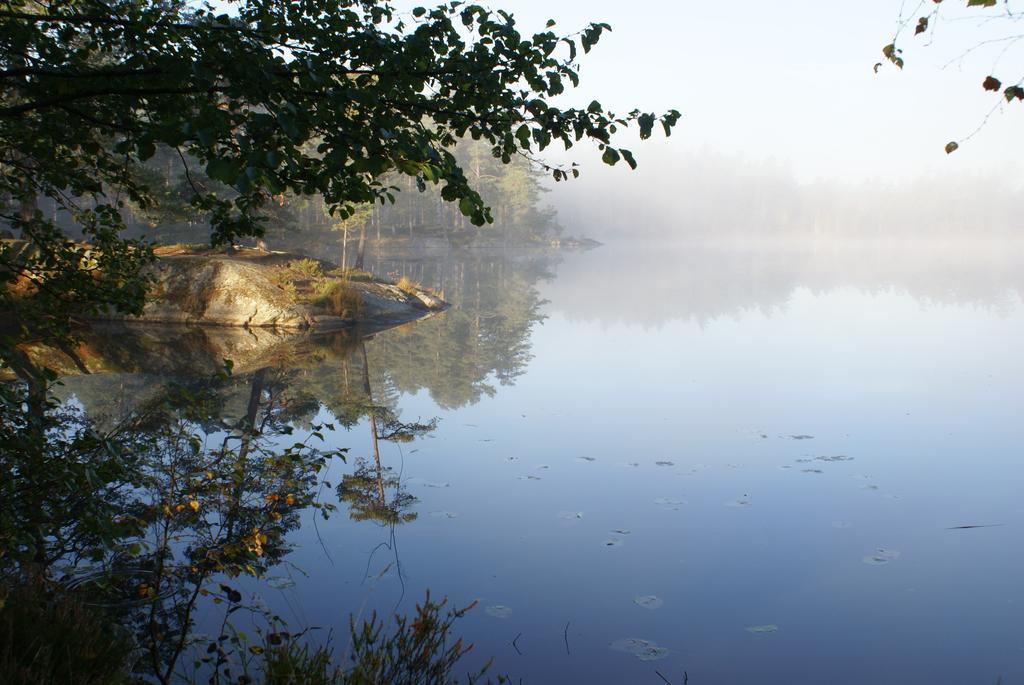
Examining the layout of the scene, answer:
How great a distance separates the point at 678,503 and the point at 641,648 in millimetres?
3405

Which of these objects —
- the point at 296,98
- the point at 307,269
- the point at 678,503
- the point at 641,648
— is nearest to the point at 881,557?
the point at 678,503

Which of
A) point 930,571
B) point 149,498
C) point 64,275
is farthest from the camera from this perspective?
point 149,498

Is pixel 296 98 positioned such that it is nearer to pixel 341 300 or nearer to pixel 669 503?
pixel 669 503

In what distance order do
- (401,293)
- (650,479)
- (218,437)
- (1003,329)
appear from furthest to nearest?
(401,293) → (1003,329) → (218,437) → (650,479)

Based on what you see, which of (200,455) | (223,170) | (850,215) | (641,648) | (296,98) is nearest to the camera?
(223,170)

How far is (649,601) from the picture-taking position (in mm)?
6816

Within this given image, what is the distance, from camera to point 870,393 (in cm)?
1524

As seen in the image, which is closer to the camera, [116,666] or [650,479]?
[116,666]

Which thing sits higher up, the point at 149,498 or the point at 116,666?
the point at 116,666

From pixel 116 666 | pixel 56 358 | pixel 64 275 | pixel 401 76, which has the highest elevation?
pixel 401 76

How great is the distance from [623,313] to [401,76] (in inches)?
979

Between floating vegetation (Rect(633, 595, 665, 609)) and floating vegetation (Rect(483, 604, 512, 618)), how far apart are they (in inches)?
43.1

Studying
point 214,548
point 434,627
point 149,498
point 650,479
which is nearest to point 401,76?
point 434,627

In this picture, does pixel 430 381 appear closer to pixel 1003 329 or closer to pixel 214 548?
pixel 214 548
